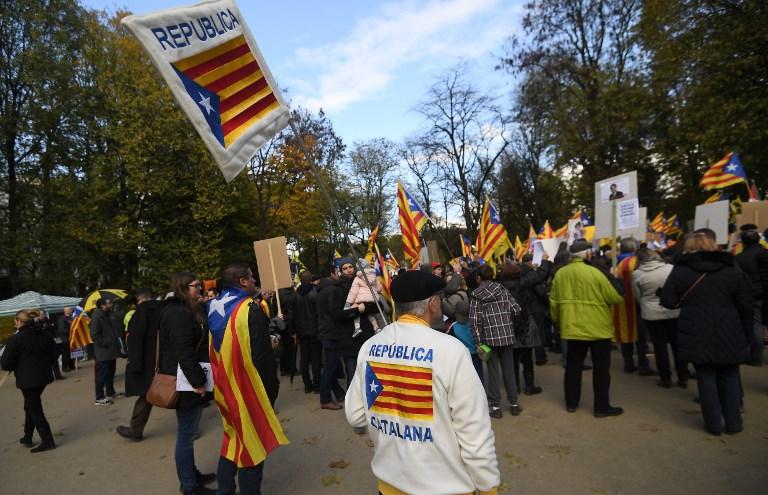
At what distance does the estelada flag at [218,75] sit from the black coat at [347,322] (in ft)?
11.6

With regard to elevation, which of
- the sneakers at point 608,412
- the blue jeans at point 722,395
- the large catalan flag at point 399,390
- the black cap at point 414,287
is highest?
the black cap at point 414,287

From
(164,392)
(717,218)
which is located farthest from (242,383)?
(717,218)

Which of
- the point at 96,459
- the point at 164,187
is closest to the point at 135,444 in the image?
the point at 96,459

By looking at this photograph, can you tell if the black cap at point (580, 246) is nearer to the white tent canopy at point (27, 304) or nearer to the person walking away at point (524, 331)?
the person walking away at point (524, 331)

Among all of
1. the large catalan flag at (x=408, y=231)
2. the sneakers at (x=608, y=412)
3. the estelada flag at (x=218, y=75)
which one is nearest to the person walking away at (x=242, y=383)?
the estelada flag at (x=218, y=75)

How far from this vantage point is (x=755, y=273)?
21.0 feet

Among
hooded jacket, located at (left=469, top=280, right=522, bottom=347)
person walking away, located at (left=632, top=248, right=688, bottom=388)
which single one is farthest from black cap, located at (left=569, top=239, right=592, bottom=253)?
person walking away, located at (left=632, top=248, right=688, bottom=388)

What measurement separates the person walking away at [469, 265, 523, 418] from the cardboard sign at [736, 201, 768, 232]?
613 cm

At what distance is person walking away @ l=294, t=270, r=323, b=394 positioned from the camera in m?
8.13

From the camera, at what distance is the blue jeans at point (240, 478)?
3.76 metres

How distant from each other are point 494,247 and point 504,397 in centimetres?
413

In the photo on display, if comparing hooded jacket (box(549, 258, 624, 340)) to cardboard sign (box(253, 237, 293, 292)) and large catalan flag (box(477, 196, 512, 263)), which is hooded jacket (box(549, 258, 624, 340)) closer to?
large catalan flag (box(477, 196, 512, 263))

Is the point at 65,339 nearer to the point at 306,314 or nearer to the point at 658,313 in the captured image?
the point at 306,314

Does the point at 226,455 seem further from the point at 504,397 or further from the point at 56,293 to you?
the point at 56,293
